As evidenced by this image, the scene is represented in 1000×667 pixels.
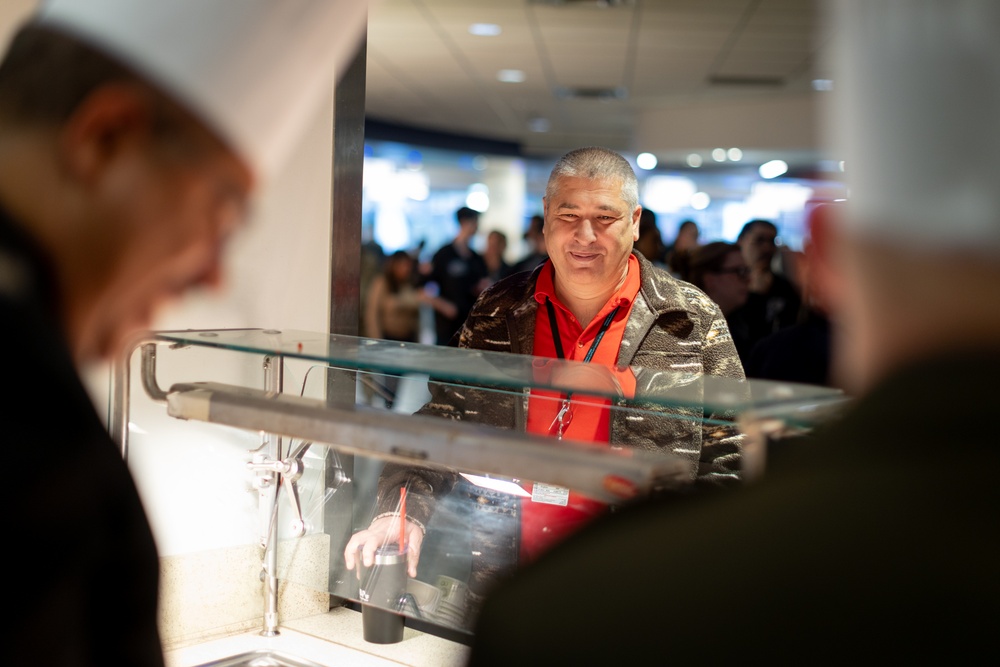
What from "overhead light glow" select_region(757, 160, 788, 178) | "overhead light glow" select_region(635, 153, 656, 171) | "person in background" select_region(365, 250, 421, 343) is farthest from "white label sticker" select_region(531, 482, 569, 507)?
"overhead light glow" select_region(757, 160, 788, 178)

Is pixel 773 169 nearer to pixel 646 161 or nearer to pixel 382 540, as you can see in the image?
pixel 646 161

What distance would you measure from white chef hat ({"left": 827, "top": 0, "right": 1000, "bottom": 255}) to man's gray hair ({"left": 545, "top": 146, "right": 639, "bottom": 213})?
1843 mm

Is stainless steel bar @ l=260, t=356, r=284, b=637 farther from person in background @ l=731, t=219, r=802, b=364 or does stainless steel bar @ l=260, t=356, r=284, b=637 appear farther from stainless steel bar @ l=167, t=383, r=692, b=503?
person in background @ l=731, t=219, r=802, b=364

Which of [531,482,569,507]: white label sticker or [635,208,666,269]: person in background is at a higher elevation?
[635,208,666,269]: person in background

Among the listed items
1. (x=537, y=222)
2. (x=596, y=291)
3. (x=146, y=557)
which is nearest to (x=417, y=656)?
(x=596, y=291)

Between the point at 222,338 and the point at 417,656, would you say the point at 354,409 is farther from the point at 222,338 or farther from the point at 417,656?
the point at 417,656

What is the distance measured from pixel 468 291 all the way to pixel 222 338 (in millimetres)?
7251

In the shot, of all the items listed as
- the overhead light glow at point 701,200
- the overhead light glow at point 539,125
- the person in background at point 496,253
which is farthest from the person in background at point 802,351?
the overhead light glow at point 701,200

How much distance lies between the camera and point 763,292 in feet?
14.0

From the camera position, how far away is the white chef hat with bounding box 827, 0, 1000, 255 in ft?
1.46

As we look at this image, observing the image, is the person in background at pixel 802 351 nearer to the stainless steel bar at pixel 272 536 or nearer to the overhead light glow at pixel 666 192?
the stainless steel bar at pixel 272 536

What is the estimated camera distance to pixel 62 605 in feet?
1.85

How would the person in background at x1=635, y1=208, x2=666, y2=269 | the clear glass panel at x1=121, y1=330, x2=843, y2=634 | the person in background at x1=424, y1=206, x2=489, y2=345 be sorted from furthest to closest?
the person in background at x1=424, y1=206, x2=489, y2=345
the person in background at x1=635, y1=208, x2=666, y2=269
the clear glass panel at x1=121, y1=330, x2=843, y2=634

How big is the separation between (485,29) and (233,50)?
8.42m
